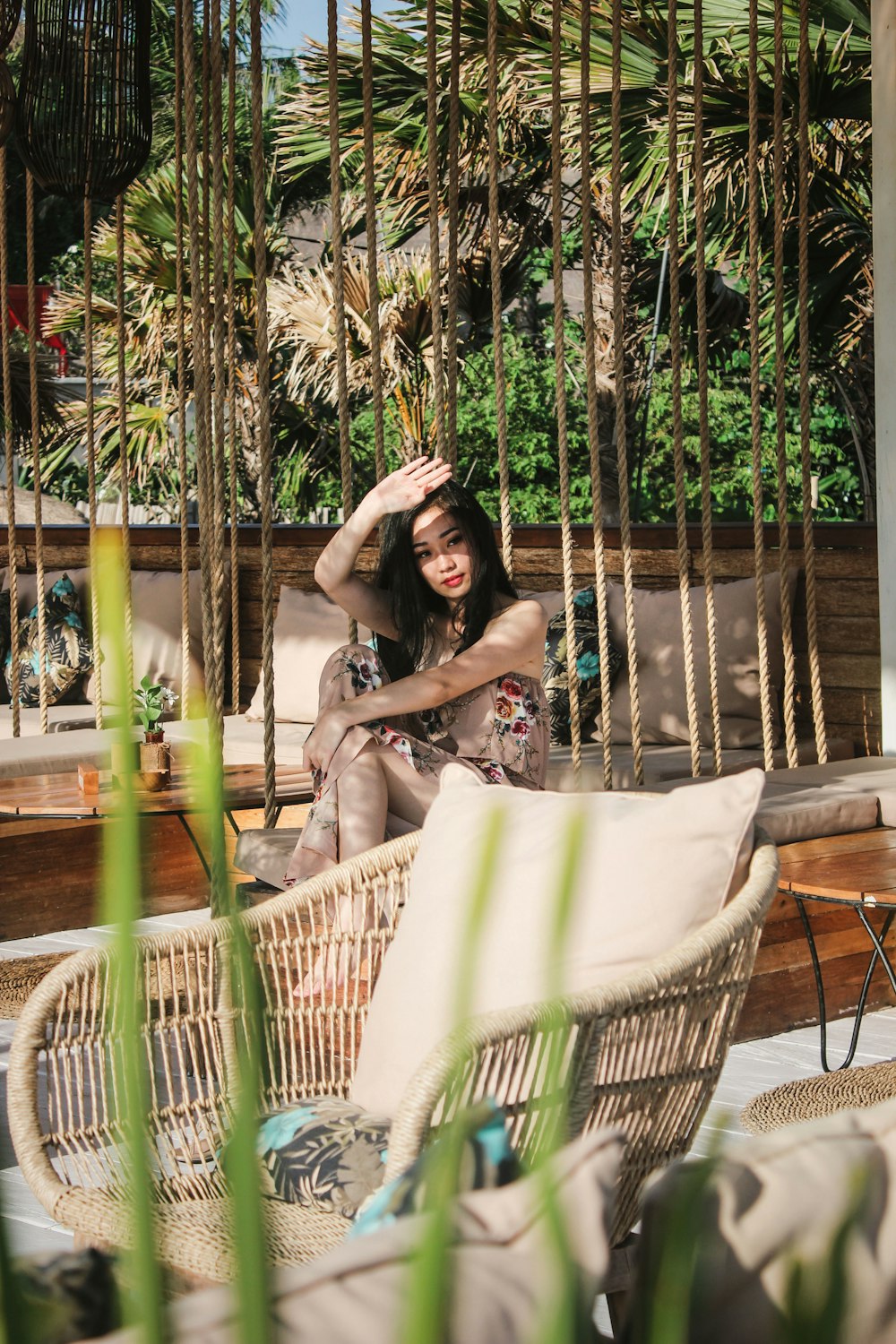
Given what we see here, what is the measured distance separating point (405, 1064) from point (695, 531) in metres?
3.65

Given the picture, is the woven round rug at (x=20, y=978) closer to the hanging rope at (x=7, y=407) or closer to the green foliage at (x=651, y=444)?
the hanging rope at (x=7, y=407)

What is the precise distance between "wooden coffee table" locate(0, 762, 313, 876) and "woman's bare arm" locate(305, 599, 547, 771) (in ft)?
1.30

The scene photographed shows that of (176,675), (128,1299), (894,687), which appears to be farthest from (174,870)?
(128,1299)

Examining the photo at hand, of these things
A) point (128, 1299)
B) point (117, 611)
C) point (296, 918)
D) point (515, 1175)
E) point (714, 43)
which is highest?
point (714, 43)

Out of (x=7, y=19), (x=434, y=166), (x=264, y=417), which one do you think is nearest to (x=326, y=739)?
(x=264, y=417)

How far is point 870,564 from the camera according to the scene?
15.1 ft

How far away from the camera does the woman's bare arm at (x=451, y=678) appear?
3039 millimetres

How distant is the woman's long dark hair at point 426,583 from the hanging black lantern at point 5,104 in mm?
1174

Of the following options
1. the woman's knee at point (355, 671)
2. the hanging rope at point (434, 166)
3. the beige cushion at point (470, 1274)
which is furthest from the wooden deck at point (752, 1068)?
the beige cushion at point (470, 1274)

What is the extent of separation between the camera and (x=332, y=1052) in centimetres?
204

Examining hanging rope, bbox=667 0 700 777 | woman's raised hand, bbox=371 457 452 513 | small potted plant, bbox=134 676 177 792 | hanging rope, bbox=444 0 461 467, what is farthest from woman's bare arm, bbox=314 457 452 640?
small potted plant, bbox=134 676 177 792

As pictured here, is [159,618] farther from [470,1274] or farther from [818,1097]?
[470,1274]

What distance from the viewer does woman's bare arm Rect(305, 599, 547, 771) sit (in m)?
3.04

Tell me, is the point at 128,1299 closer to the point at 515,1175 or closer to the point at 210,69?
the point at 515,1175
